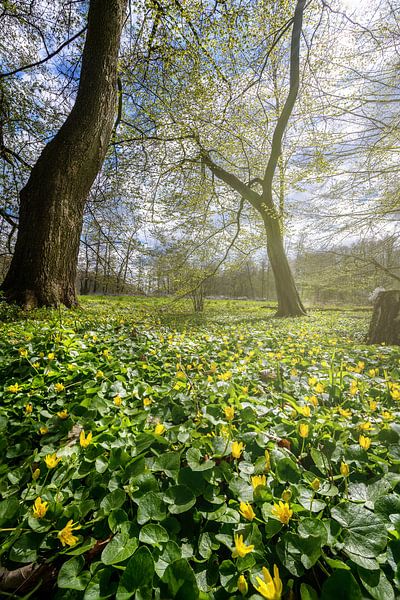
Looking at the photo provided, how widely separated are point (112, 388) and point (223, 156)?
872 cm

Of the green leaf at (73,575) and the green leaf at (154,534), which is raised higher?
the green leaf at (154,534)

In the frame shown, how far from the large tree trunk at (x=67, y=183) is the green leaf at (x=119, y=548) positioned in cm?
346

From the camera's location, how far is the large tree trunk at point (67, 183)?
11.9 feet

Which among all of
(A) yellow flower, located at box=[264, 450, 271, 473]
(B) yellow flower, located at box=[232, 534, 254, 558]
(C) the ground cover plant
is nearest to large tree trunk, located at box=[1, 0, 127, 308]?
(C) the ground cover plant

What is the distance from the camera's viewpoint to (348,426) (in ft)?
4.25

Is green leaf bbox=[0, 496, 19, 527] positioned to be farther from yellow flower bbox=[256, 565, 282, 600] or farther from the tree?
the tree

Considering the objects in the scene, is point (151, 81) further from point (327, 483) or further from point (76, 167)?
point (327, 483)

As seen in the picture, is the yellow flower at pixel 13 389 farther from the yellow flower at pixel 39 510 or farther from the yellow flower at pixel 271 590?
the yellow flower at pixel 271 590

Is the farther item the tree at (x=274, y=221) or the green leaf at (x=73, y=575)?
the tree at (x=274, y=221)

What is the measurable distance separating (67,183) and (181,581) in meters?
4.43

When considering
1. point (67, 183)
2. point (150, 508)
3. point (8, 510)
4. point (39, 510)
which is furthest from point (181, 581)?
point (67, 183)

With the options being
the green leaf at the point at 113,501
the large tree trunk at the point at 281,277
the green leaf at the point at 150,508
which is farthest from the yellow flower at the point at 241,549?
the large tree trunk at the point at 281,277

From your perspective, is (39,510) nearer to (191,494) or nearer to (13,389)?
(191,494)

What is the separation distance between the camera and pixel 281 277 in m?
9.08
